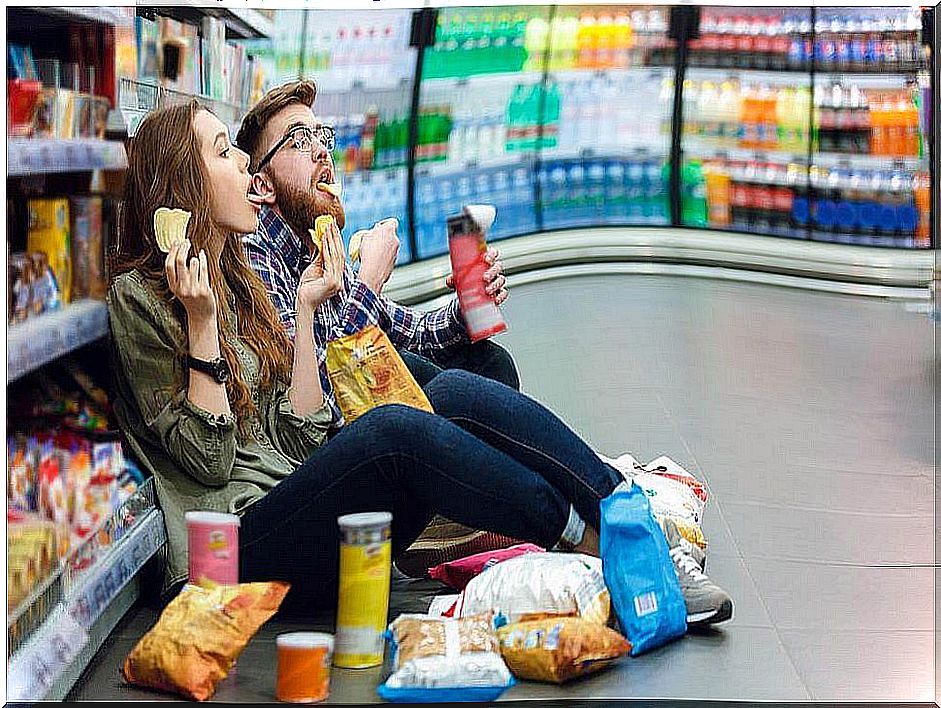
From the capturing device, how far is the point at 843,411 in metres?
3.99

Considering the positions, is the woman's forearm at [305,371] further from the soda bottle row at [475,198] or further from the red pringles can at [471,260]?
the soda bottle row at [475,198]

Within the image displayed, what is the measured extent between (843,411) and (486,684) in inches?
95.1

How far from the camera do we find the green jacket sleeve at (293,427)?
7.36 feet

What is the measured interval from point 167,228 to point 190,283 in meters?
0.12

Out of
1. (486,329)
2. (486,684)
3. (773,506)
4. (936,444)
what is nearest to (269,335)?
(486,329)

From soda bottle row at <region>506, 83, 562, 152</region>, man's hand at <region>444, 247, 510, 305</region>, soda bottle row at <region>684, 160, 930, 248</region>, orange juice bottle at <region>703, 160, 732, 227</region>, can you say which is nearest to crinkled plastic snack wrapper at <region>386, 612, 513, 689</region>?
man's hand at <region>444, 247, 510, 305</region>

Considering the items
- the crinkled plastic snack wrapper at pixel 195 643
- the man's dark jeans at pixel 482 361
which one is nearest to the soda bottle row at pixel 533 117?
the man's dark jeans at pixel 482 361

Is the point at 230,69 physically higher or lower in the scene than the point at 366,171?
higher

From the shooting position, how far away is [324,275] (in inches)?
88.6

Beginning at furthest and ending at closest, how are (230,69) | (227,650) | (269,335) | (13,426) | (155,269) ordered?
1. (230,69)
2. (269,335)
3. (155,269)
4. (227,650)
5. (13,426)

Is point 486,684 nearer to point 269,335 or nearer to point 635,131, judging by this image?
point 269,335

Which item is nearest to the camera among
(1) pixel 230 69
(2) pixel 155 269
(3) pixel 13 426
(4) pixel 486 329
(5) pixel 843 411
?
(3) pixel 13 426

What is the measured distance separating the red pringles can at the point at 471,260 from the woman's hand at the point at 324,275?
0.25 metres

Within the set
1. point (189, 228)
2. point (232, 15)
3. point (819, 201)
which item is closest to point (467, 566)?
point (189, 228)
